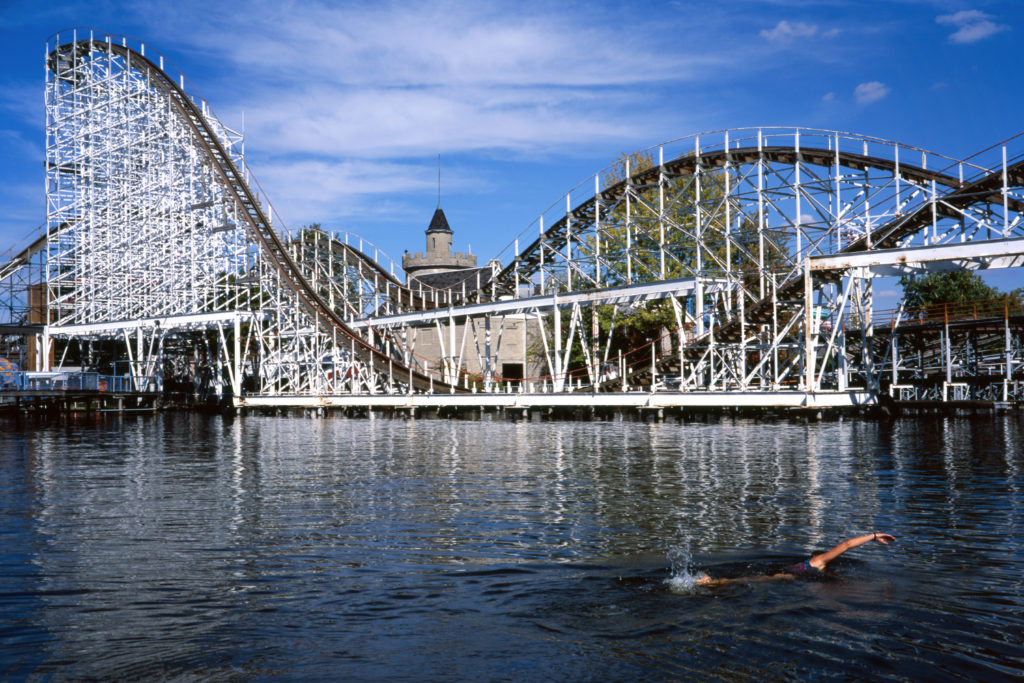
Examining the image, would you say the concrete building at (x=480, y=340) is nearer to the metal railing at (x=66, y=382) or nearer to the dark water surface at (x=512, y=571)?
the metal railing at (x=66, y=382)

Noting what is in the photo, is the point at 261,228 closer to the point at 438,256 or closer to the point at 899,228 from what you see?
the point at 899,228

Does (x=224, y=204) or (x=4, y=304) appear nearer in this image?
(x=224, y=204)

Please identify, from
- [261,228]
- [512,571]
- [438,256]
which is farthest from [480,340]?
[512,571]

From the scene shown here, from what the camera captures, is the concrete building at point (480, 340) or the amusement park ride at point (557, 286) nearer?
the amusement park ride at point (557, 286)

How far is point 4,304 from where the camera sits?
219ft

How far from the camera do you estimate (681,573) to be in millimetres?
9070

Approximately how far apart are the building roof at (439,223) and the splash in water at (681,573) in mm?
97814

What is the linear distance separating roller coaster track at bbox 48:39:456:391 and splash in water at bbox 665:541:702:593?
121 feet

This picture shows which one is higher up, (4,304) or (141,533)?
(4,304)

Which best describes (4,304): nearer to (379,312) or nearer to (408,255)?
(379,312)

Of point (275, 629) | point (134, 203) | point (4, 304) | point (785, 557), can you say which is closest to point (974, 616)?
point (785, 557)

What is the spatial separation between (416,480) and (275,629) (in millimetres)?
9578

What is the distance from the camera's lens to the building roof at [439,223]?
107 meters

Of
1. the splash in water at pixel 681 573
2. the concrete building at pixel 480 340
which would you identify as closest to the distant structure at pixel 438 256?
the concrete building at pixel 480 340
